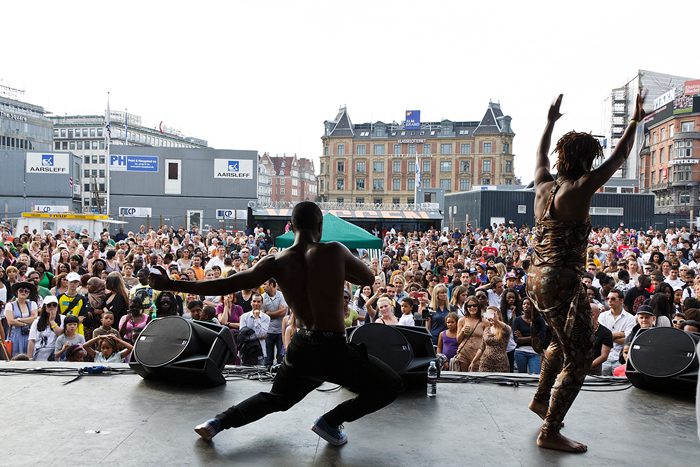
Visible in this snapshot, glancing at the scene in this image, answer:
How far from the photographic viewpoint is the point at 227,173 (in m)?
43.1

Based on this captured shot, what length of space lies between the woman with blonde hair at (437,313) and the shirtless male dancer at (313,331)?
15.5 ft

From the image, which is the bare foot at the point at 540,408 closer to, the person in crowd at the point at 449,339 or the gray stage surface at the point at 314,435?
the gray stage surface at the point at 314,435

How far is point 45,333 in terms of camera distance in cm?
784

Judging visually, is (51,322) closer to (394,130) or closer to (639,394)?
(639,394)

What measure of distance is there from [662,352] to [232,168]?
39.4 m

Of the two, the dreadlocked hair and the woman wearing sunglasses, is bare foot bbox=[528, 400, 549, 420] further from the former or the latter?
Result: the woman wearing sunglasses

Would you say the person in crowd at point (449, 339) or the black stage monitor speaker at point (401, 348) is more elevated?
the black stage monitor speaker at point (401, 348)

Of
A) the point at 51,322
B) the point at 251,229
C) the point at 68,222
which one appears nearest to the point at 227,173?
the point at 251,229

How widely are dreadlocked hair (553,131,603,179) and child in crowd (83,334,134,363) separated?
525 cm

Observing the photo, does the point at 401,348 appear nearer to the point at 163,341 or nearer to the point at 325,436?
the point at 325,436

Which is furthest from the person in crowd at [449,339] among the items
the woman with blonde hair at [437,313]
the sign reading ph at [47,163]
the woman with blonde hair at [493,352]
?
the sign reading ph at [47,163]

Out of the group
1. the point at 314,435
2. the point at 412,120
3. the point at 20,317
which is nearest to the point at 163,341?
the point at 314,435

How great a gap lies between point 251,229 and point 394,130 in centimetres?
6118

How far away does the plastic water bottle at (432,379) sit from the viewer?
16.6 ft
